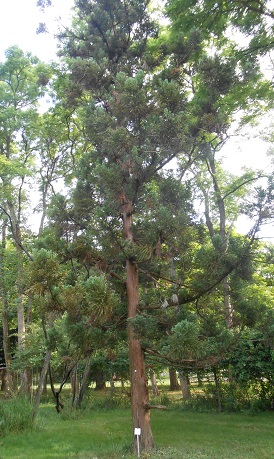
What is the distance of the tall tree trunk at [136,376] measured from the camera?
557 cm

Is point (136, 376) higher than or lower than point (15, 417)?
higher

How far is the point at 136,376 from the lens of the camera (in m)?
5.71

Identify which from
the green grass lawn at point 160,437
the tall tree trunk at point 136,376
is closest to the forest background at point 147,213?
the tall tree trunk at point 136,376

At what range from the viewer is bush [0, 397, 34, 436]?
7.46 metres

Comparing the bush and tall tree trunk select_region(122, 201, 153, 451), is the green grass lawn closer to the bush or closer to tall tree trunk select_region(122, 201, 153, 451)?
the bush

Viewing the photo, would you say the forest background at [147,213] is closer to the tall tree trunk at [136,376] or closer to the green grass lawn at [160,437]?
the tall tree trunk at [136,376]

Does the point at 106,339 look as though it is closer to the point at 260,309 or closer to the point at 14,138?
the point at 260,309

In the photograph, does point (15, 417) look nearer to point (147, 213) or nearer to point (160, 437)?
point (160, 437)

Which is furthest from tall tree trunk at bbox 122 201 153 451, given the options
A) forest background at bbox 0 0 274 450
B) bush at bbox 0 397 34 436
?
bush at bbox 0 397 34 436

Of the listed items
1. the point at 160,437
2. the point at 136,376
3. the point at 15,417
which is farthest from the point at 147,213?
the point at 15,417

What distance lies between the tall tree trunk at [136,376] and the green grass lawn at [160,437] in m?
0.32

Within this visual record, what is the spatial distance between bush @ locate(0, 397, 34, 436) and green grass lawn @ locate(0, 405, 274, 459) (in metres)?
0.21

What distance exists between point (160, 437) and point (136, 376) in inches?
84.3

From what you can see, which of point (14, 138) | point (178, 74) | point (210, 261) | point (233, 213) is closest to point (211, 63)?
point (178, 74)
